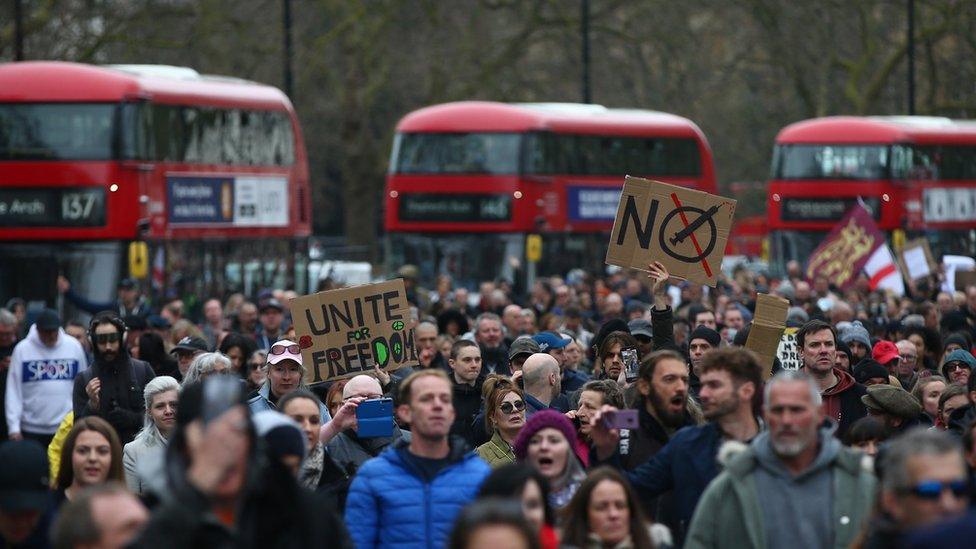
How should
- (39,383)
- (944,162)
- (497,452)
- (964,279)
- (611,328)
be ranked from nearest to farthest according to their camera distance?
1. (497,452)
2. (611,328)
3. (39,383)
4. (964,279)
5. (944,162)

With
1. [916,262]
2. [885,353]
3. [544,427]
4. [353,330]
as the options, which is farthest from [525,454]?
[916,262]

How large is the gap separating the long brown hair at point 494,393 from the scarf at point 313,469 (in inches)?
46.1

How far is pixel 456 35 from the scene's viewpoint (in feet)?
128

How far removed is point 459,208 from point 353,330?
17.0 m

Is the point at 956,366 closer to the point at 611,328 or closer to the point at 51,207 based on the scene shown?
the point at 611,328

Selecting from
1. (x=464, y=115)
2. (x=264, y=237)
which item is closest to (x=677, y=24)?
(x=464, y=115)

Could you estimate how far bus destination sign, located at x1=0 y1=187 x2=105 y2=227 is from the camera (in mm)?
20766

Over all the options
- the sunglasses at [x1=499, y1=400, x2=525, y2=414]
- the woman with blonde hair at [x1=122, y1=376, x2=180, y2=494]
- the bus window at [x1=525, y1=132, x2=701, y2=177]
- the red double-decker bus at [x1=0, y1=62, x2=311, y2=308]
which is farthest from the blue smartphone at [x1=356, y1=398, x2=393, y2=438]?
the bus window at [x1=525, y1=132, x2=701, y2=177]

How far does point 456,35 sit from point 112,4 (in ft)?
29.2

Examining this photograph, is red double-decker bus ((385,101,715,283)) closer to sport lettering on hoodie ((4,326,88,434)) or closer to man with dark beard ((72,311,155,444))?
sport lettering on hoodie ((4,326,88,434))

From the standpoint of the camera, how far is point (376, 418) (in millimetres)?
8398

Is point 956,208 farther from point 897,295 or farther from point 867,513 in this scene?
point 867,513

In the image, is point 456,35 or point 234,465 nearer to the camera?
point 234,465

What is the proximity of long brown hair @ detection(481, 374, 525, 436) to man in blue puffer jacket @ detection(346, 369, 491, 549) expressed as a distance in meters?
2.15
